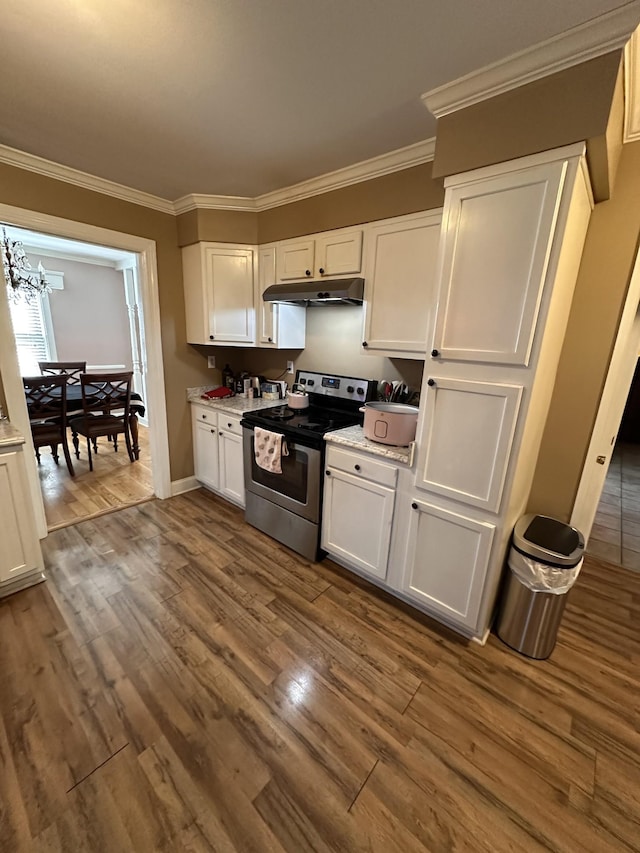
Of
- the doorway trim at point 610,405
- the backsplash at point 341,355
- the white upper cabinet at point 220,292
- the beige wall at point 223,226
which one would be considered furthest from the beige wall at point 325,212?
the doorway trim at point 610,405

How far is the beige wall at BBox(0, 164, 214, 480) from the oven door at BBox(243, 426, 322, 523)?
963 mm

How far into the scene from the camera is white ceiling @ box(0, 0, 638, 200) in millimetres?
1134

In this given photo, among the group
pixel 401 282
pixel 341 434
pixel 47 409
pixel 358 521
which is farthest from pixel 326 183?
pixel 47 409

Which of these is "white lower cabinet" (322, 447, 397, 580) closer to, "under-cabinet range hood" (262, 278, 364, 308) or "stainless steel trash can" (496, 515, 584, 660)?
"stainless steel trash can" (496, 515, 584, 660)

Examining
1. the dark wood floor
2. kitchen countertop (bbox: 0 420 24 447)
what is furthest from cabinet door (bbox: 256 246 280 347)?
the dark wood floor

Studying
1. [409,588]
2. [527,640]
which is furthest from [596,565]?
[409,588]

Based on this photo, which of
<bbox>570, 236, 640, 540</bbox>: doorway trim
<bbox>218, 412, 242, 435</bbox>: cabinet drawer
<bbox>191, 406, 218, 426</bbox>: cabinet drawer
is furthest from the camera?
<bbox>191, 406, 218, 426</bbox>: cabinet drawer

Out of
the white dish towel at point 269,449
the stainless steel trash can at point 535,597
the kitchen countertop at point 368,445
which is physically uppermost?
the kitchen countertop at point 368,445

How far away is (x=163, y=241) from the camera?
2.88 metres

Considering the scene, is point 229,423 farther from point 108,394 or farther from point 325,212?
point 108,394

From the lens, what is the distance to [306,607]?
2.01 metres

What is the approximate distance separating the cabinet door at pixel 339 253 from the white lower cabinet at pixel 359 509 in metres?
1.21

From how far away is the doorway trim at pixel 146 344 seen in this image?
2250 mm

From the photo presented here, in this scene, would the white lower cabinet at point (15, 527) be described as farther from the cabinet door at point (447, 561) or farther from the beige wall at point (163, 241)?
the cabinet door at point (447, 561)
